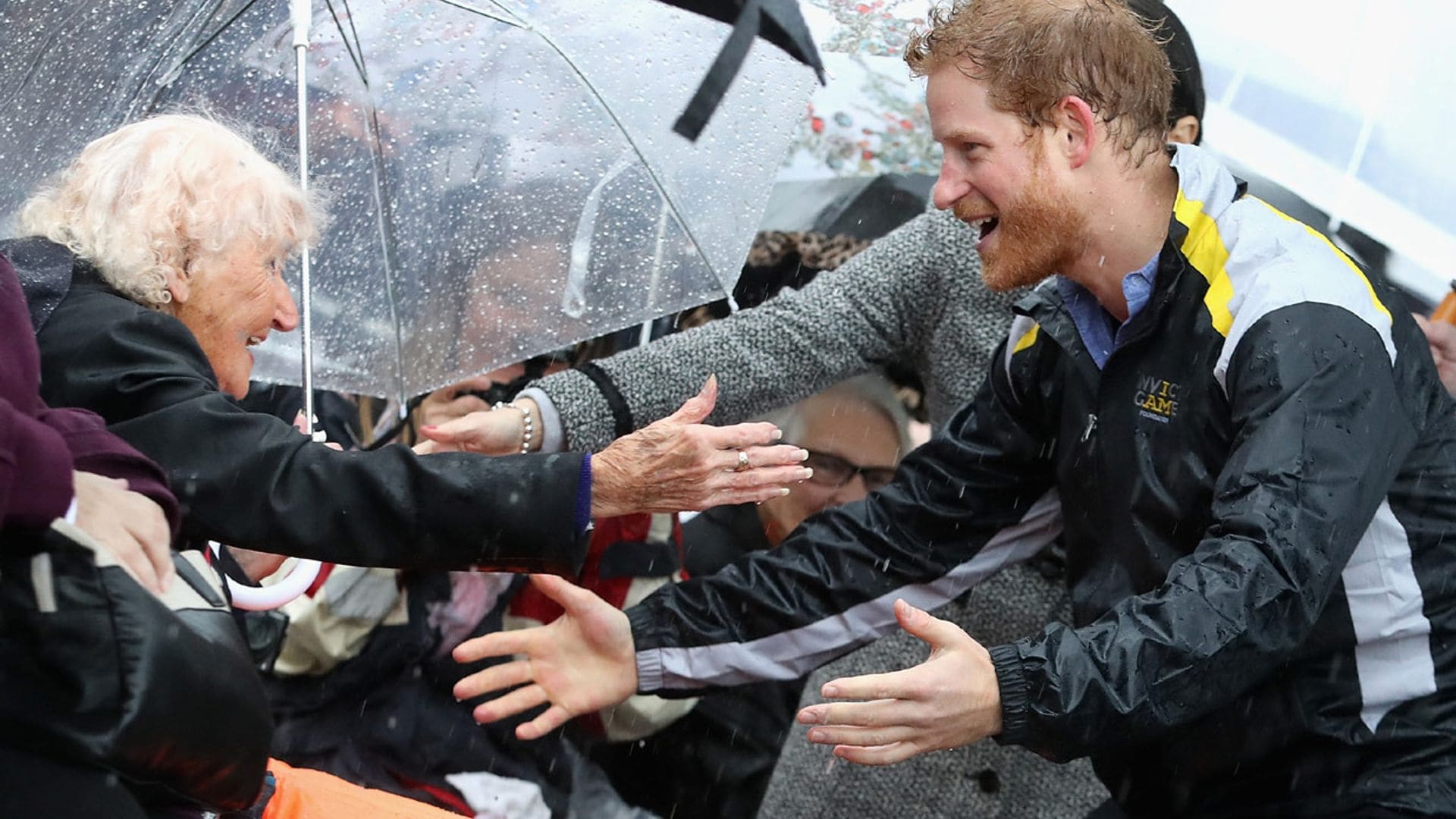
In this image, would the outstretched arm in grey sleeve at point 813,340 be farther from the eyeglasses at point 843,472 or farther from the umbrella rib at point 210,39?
the umbrella rib at point 210,39

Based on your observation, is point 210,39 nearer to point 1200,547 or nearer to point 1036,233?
point 1036,233

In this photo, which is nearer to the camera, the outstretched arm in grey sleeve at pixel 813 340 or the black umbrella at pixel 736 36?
the black umbrella at pixel 736 36

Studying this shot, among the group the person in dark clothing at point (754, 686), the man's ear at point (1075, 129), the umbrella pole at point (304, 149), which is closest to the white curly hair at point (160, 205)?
the umbrella pole at point (304, 149)

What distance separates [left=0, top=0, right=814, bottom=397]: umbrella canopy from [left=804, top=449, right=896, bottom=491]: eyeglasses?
2.80 ft

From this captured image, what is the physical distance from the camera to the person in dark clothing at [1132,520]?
87.7 inches

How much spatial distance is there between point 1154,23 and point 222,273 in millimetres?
1808

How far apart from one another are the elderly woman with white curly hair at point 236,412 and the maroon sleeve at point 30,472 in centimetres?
48

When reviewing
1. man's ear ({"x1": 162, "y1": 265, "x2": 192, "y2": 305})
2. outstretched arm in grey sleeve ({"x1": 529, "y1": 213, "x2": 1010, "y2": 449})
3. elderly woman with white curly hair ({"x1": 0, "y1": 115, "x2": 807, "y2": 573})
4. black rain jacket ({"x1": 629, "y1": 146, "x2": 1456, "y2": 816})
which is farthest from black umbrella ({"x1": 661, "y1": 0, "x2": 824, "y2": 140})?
man's ear ({"x1": 162, "y1": 265, "x2": 192, "y2": 305})

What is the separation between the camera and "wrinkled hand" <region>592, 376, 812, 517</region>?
7.97 ft

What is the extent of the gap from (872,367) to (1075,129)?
1.04 m

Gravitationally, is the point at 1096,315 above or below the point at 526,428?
above

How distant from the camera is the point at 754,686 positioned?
3762 millimetres

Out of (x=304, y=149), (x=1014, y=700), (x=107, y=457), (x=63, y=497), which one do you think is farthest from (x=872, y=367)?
(x=63, y=497)

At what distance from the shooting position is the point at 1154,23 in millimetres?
3049
